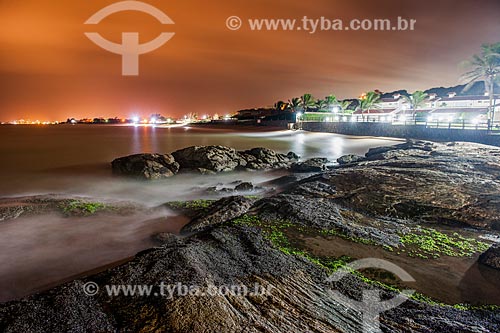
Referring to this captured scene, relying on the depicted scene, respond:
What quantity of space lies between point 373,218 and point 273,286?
6.39 meters

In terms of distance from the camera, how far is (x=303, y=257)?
278 inches

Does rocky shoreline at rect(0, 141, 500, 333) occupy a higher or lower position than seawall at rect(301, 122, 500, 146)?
lower

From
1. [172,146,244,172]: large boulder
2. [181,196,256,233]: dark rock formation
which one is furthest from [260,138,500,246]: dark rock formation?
[172,146,244,172]: large boulder

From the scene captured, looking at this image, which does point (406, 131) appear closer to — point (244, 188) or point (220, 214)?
point (244, 188)

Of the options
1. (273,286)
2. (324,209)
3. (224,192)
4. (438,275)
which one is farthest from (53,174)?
(438,275)

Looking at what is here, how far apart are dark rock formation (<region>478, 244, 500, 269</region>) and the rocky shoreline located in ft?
0.08

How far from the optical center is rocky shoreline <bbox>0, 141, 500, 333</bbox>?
4.41 metres

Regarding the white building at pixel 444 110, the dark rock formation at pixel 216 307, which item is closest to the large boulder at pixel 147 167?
the dark rock formation at pixel 216 307

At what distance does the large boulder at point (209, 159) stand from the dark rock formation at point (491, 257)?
61.2ft

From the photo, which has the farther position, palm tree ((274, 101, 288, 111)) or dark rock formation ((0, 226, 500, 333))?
palm tree ((274, 101, 288, 111))

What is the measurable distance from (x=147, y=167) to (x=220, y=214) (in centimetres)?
1306

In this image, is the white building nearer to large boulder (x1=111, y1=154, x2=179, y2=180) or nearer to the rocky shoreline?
the rocky shoreline
